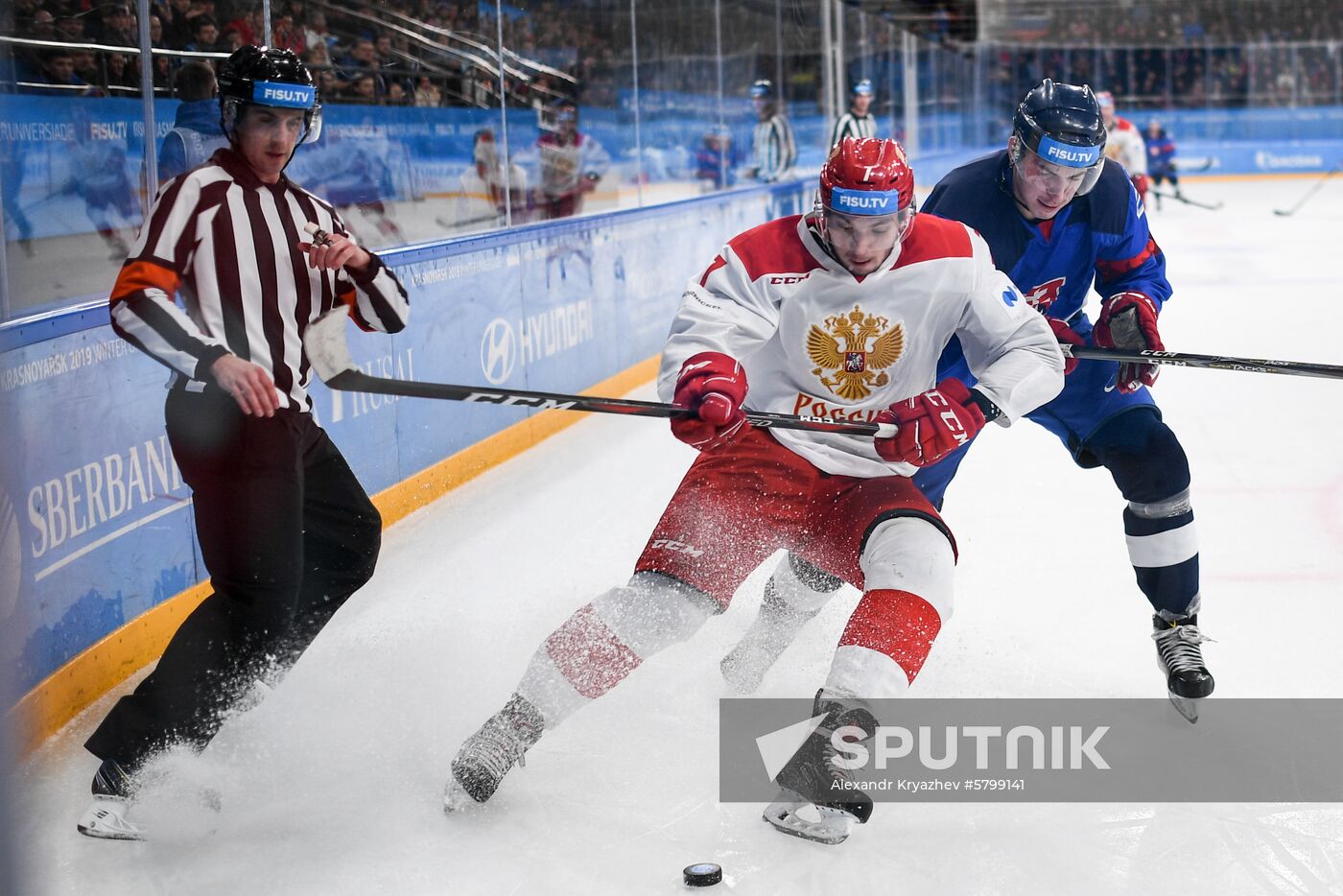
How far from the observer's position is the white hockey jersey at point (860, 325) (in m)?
1.97

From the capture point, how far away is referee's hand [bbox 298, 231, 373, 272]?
6.16ft

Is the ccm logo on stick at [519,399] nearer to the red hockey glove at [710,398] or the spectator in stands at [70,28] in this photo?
the red hockey glove at [710,398]

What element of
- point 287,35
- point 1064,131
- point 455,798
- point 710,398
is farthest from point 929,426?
point 287,35

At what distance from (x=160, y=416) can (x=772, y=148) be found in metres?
5.69

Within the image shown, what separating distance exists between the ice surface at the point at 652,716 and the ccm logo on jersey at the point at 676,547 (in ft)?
1.20

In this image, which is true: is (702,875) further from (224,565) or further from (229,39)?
(229,39)

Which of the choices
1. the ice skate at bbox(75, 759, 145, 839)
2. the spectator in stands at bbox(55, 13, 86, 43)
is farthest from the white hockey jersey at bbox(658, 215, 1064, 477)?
the spectator in stands at bbox(55, 13, 86, 43)

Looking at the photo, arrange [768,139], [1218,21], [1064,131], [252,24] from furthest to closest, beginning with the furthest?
[1218,21] → [768,139] → [252,24] → [1064,131]

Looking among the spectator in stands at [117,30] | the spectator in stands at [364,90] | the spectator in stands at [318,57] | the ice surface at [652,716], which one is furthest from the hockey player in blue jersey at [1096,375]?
the spectator in stands at [364,90]

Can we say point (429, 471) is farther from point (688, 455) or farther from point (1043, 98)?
point (1043, 98)

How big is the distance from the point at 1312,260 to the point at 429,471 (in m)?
7.08

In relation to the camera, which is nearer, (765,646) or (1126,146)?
(765,646)

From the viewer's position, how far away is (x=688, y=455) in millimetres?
4277

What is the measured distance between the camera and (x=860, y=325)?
200 centimetres
